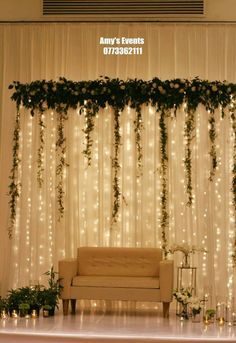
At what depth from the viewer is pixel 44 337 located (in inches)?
232

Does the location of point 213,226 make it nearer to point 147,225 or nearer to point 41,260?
point 147,225

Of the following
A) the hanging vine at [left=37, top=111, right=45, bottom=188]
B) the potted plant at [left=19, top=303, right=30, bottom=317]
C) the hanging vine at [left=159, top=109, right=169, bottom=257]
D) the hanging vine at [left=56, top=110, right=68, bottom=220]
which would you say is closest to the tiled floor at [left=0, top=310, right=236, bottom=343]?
the potted plant at [left=19, top=303, right=30, bottom=317]

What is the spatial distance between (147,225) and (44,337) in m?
3.18

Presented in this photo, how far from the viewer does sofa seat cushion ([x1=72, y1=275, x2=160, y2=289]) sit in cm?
763

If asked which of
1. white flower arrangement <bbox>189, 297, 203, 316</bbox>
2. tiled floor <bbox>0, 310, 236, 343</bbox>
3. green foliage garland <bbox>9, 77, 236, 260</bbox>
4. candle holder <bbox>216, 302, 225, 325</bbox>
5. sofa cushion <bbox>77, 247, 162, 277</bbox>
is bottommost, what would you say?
tiled floor <bbox>0, 310, 236, 343</bbox>

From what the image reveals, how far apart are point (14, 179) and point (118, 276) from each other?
2.03 meters

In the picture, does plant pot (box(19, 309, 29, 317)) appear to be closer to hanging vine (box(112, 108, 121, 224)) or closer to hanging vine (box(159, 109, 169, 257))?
hanging vine (box(112, 108, 121, 224))

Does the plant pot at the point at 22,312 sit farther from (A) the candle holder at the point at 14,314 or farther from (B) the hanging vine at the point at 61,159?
(B) the hanging vine at the point at 61,159

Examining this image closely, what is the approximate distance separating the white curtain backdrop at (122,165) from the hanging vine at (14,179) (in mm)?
69

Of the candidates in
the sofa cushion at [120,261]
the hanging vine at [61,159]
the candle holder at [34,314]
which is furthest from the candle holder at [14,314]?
the hanging vine at [61,159]

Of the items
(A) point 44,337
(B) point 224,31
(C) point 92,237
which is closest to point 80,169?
(C) point 92,237

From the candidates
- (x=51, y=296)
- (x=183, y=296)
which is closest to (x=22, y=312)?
(x=51, y=296)

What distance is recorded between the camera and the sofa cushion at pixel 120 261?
822cm

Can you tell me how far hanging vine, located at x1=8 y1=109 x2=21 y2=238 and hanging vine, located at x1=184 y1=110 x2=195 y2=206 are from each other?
2282 millimetres
